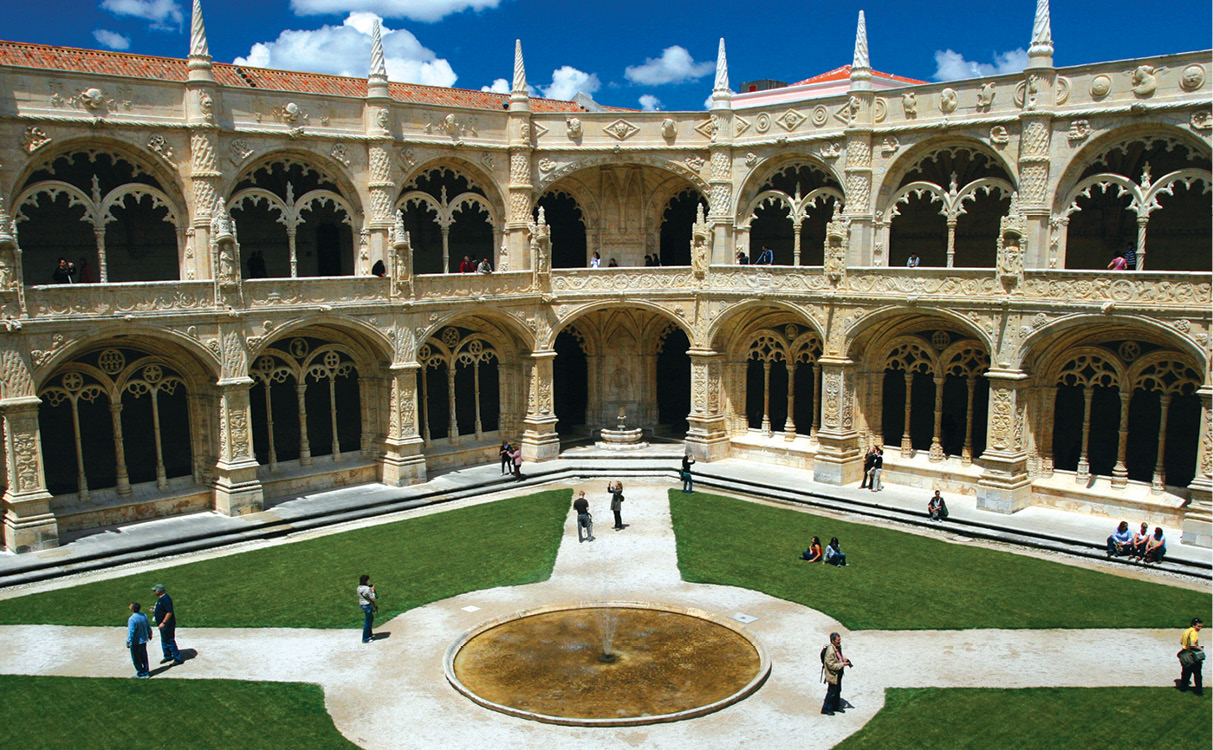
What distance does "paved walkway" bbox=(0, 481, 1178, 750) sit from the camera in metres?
16.2

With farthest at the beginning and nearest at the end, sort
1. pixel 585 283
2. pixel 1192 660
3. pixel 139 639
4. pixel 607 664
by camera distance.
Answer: pixel 585 283 → pixel 607 664 → pixel 139 639 → pixel 1192 660

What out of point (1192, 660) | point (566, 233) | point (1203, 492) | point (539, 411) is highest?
point (566, 233)

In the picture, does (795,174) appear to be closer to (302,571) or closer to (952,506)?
(952,506)

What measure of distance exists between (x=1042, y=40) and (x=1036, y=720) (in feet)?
61.0

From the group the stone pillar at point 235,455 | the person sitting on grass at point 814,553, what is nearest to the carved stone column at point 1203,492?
the person sitting on grass at point 814,553

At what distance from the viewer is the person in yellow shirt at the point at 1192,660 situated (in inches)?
677

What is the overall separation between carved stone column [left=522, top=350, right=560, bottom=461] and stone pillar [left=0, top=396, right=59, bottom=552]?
14.7 m

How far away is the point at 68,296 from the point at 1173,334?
2707 cm

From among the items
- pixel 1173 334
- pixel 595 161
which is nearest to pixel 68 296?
pixel 595 161

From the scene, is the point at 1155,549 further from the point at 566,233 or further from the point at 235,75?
the point at 235,75

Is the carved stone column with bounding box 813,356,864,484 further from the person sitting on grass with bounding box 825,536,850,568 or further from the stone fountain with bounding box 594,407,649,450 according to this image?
the person sitting on grass with bounding box 825,536,850,568

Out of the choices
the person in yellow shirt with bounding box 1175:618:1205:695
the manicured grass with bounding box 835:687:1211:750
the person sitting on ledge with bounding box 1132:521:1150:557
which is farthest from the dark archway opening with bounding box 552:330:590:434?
the person in yellow shirt with bounding box 1175:618:1205:695

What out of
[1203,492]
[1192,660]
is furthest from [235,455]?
[1203,492]

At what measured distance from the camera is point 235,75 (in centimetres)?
3088
